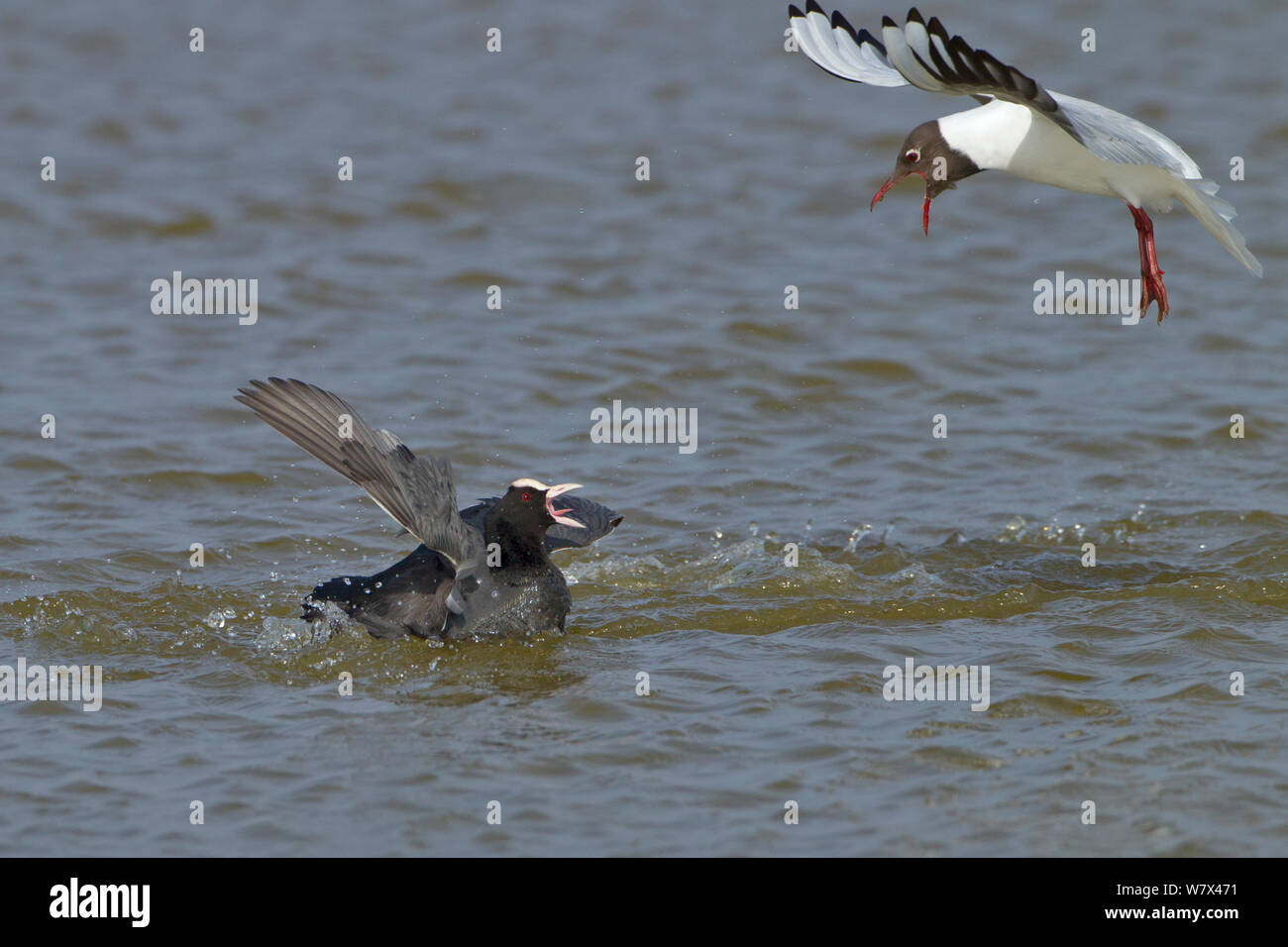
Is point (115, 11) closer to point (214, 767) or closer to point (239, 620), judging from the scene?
point (239, 620)

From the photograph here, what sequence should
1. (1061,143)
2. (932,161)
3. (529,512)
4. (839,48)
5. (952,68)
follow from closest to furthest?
1. (952,68)
2. (529,512)
3. (1061,143)
4. (932,161)
5. (839,48)

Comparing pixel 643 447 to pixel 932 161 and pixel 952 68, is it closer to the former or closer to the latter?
pixel 932 161

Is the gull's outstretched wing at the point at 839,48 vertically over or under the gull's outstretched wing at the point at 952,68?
over

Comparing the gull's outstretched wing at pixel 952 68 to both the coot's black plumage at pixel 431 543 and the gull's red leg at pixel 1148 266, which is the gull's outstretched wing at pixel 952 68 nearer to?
the gull's red leg at pixel 1148 266

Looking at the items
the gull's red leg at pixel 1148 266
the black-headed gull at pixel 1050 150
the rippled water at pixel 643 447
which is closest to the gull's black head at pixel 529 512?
the rippled water at pixel 643 447

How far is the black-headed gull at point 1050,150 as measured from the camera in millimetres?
6809

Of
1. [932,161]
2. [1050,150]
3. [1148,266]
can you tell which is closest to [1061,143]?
[1050,150]

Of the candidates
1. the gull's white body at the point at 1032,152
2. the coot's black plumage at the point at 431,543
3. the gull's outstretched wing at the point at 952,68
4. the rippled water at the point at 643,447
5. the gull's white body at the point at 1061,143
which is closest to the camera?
the rippled water at the point at 643,447

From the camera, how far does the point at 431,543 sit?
6.64m

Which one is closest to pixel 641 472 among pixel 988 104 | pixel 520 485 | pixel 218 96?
pixel 520 485

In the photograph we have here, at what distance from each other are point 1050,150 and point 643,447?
336 cm

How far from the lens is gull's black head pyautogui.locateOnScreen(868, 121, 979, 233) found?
23.9 ft

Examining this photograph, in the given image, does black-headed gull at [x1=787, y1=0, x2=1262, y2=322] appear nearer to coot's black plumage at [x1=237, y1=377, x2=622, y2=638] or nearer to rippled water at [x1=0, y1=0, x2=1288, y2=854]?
rippled water at [x1=0, y1=0, x2=1288, y2=854]

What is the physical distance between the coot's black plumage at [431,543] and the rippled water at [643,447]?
187 mm
